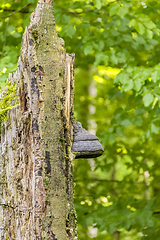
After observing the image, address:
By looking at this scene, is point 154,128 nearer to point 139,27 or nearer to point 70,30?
point 139,27

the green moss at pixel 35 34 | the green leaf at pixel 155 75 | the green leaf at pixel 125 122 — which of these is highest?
the green moss at pixel 35 34

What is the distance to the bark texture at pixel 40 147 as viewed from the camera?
1517 mm

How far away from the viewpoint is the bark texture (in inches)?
59.7

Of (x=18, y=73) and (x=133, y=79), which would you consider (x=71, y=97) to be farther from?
(x=133, y=79)

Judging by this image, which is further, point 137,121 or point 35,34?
point 137,121

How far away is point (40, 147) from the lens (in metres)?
1.55

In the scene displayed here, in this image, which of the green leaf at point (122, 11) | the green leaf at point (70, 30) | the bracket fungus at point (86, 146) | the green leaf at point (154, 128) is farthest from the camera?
the green leaf at point (70, 30)

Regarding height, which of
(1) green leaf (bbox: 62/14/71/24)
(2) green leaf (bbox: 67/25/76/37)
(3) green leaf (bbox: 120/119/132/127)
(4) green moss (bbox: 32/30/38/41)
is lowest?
(3) green leaf (bbox: 120/119/132/127)

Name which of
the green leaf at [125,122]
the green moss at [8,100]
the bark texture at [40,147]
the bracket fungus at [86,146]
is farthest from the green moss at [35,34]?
the green leaf at [125,122]

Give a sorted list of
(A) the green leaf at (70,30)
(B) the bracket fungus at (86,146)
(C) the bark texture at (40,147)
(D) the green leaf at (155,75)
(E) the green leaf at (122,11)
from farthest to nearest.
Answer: (A) the green leaf at (70,30), (E) the green leaf at (122,11), (D) the green leaf at (155,75), (B) the bracket fungus at (86,146), (C) the bark texture at (40,147)

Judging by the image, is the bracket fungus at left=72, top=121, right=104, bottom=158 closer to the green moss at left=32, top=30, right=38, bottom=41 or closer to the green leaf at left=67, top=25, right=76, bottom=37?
the green moss at left=32, top=30, right=38, bottom=41

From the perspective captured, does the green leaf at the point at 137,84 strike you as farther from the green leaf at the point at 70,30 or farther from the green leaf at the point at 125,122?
the green leaf at the point at 70,30

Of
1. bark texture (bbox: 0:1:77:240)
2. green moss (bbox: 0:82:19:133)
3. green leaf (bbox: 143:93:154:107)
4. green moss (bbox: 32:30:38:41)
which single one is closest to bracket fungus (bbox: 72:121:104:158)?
bark texture (bbox: 0:1:77:240)

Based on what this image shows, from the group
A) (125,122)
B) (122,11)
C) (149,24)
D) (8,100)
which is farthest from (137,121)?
(8,100)
